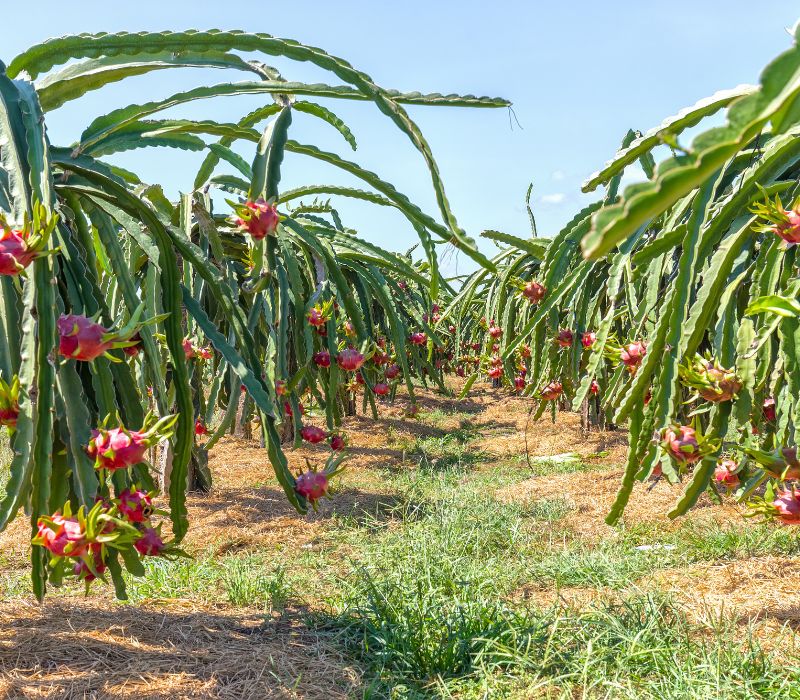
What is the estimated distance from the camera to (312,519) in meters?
4.70

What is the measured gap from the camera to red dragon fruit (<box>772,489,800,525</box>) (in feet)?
6.06

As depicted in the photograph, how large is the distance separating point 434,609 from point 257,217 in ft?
5.40

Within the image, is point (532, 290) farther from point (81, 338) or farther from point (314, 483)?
point (81, 338)

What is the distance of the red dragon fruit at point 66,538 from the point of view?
4.23ft

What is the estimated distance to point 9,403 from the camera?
4.79 feet

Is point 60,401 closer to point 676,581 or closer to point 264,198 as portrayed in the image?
point 264,198

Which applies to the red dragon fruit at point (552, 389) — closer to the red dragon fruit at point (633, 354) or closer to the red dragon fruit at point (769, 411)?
the red dragon fruit at point (769, 411)

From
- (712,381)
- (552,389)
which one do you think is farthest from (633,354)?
(552,389)

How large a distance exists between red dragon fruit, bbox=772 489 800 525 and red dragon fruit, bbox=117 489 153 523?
5.13ft

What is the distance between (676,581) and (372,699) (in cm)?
163

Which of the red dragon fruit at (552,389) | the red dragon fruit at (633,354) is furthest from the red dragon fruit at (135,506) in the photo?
the red dragon fruit at (552,389)

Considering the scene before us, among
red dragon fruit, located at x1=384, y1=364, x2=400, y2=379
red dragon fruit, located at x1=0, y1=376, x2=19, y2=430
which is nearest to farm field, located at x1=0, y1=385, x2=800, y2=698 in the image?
red dragon fruit, located at x1=0, y1=376, x2=19, y2=430

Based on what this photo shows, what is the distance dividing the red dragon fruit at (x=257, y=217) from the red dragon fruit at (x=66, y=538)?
2.91 feet

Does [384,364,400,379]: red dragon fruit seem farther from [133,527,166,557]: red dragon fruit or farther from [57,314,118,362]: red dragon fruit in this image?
[57,314,118,362]: red dragon fruit
